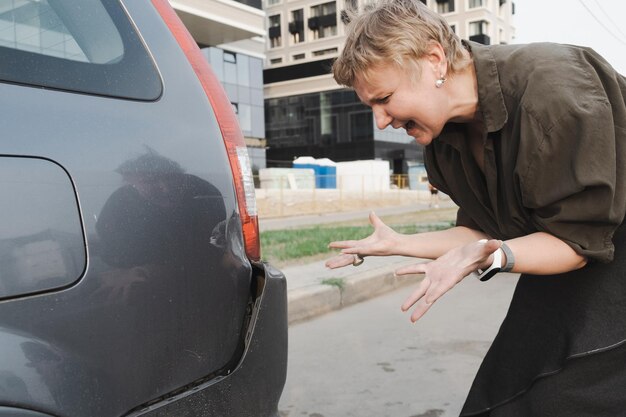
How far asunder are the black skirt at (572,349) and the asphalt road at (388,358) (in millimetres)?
1025

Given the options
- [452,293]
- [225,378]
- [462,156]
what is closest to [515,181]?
[462,156]

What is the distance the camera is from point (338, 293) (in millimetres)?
4754

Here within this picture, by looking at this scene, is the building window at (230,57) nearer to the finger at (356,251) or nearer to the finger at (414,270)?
the finger at (356,251)

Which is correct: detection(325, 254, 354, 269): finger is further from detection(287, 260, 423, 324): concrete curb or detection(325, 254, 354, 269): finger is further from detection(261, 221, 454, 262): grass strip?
detection(261, 221, 454, 262): grass strip

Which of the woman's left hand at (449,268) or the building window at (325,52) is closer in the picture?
the woman's left hand at (449,268)

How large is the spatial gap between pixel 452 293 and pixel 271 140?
138 feet

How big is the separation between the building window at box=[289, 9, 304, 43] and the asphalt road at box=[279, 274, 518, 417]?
168 feet

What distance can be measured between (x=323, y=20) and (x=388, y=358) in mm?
51307

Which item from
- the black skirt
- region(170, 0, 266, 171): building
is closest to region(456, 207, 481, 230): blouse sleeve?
the black skirt

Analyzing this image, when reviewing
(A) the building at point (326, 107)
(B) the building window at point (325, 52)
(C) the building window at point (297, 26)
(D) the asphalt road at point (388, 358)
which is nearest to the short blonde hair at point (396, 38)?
(D) the asphalt road at point (388, 358)

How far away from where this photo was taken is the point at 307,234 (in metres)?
8.97

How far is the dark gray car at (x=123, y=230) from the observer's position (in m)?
1.11

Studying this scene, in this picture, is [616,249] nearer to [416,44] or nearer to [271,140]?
[416,44]

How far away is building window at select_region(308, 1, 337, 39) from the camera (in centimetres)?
A: 5178
